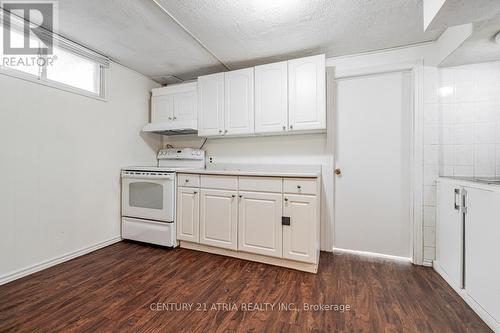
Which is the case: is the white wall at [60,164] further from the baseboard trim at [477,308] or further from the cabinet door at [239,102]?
the baseboard trim at [477,308]

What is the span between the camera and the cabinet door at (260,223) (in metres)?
2.11

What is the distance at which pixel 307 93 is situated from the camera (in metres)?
2.28

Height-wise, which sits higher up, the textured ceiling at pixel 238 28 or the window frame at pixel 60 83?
the textured ceiling at pixel 238 28

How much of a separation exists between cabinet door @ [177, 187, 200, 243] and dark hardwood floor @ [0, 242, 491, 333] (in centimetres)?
31

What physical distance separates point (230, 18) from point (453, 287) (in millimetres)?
2870

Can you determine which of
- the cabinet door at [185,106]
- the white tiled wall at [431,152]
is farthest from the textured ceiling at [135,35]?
the white tiled wall at [431,152]

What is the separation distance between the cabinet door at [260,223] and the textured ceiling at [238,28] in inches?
61.3

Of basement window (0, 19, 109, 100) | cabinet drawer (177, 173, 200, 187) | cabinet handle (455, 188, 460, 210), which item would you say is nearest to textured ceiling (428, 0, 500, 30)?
cabinet handle (455, 188, 460, 210)

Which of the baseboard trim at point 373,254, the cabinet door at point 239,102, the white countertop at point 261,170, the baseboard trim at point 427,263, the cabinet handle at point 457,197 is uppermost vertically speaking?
the cabinet door at point 239,102

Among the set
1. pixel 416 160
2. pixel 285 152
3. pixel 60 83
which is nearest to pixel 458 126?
pixel 416 160

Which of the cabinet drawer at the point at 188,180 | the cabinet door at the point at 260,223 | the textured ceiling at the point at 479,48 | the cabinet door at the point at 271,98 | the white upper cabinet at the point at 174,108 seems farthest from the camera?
the white upper cabinet at the point at 174,108

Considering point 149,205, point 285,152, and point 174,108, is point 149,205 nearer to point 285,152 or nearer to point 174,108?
point 174,108

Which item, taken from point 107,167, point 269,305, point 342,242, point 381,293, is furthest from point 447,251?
point 107,167

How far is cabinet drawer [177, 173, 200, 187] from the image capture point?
2.49 meters
